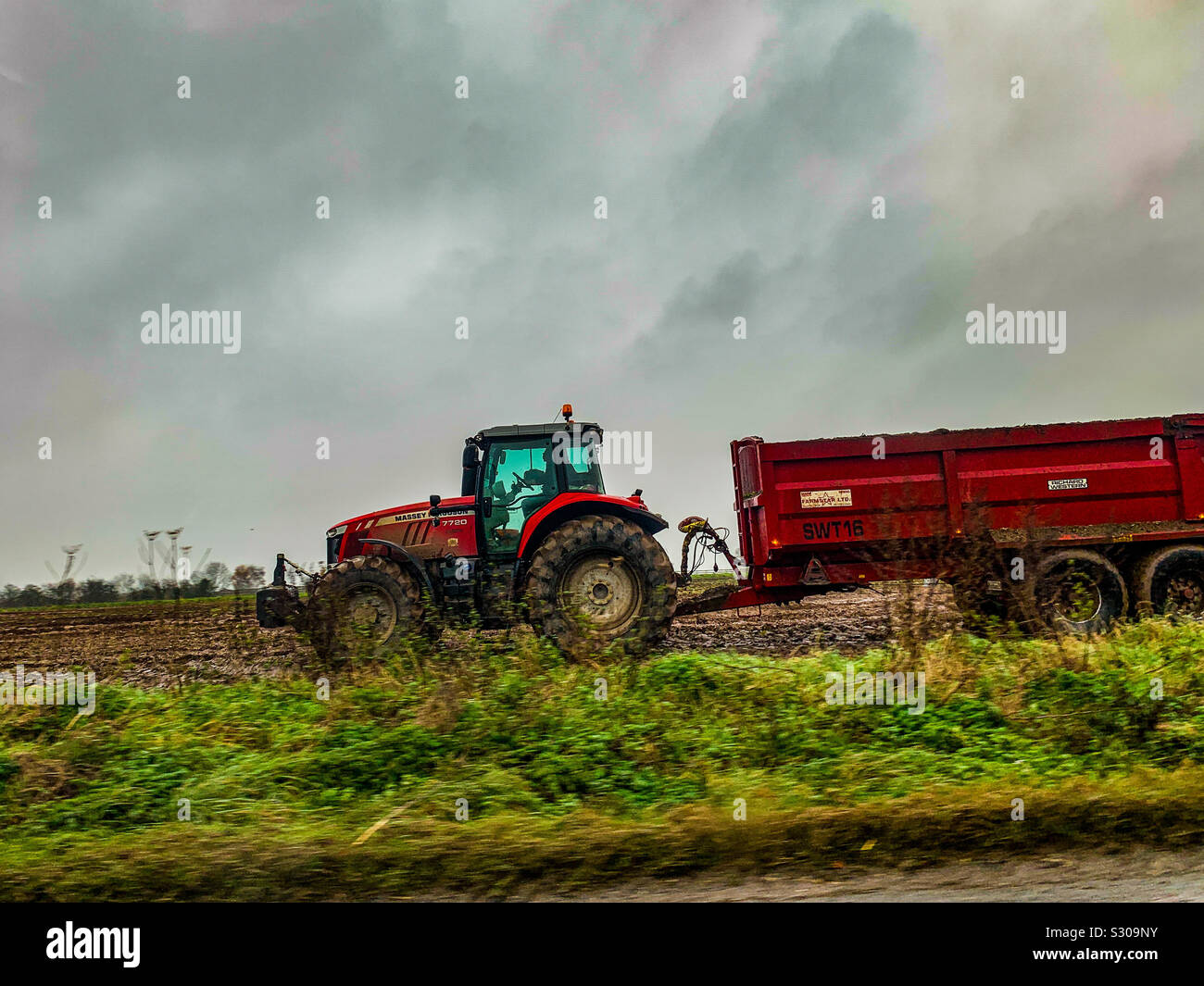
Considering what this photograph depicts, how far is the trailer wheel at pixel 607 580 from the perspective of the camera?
9672mm

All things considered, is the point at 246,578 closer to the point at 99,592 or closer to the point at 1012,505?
the point at 99,592

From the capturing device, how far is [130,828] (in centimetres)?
484

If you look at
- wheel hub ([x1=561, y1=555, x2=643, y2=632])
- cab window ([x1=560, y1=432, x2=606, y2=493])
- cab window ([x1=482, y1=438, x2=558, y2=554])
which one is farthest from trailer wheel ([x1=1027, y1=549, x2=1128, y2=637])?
cab window ([x1=482, y1=438, x2=558, y2=554])

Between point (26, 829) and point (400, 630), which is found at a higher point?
point (400, 630)

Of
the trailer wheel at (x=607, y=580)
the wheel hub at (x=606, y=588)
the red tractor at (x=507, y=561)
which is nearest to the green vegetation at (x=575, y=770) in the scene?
the red tractor at (x=507, y=561)

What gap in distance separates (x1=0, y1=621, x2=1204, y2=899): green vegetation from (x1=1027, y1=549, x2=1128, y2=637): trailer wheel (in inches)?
86.4

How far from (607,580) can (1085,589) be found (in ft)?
17.3

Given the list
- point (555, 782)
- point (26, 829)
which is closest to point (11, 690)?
point (26, 829)

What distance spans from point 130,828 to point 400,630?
15.7 feet

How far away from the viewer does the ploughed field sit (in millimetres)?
8422

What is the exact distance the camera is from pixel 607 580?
10.1 meters

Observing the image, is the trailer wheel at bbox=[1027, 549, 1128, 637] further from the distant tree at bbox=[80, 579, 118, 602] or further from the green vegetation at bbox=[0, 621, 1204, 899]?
the distant tree at bbox=[80, 579, 118, 602]

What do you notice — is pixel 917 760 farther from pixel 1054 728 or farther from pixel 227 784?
pixel 227 784

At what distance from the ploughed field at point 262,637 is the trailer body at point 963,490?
2.91ft
